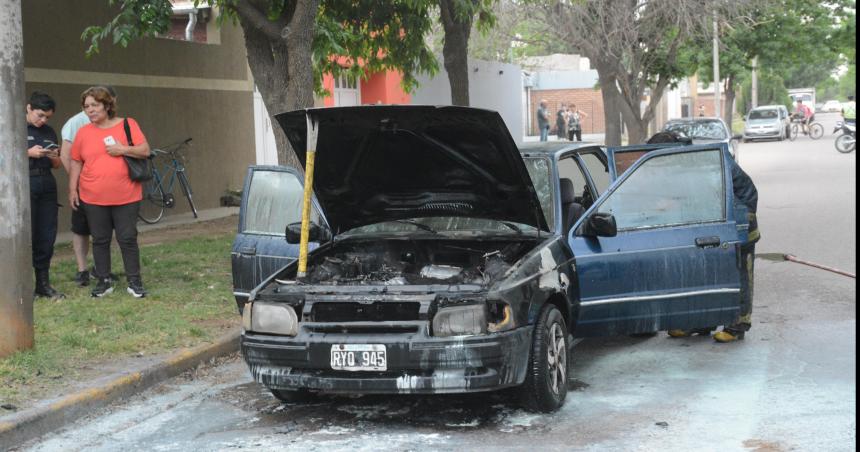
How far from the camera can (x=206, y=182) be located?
19.6 metres

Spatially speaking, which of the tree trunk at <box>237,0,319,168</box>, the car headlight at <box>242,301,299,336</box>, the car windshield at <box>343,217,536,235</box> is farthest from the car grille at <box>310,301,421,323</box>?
the tree trunk at <box>237,0,319,168</box>

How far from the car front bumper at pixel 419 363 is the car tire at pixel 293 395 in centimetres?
45

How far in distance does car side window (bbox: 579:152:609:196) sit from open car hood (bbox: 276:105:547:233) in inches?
61.4

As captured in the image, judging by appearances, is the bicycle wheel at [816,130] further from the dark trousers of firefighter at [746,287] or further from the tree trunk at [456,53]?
the dark trousers of firefighter at [746,287]

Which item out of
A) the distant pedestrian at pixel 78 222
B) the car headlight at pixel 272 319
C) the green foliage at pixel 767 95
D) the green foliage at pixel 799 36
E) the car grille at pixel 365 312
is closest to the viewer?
the car grille at pixel 365 312

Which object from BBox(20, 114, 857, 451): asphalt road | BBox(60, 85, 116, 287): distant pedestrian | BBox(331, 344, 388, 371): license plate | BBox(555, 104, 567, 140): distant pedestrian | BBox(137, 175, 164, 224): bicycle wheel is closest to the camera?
BBox(20, 114, 857, 451): asphalt road

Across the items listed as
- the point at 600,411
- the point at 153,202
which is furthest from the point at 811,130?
the point at 600,411

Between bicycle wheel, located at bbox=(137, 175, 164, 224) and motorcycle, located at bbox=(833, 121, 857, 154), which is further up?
motorcycle, located at bbox=(833, 121, 857, 154)

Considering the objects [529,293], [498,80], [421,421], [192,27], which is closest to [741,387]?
[529,293]

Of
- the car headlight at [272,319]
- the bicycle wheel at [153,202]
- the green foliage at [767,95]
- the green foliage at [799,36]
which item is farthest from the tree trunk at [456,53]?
the green foliage at [767,95]

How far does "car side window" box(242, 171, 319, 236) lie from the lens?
7.88m

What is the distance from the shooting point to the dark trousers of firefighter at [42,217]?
30.7 feet

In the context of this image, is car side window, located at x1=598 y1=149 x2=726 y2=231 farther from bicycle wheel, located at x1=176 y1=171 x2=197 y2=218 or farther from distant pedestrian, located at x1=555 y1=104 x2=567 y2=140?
distant pedestrian, located at x1=555 y1=104 x2=567 y2=140

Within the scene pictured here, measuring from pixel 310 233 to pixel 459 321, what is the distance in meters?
1.98
